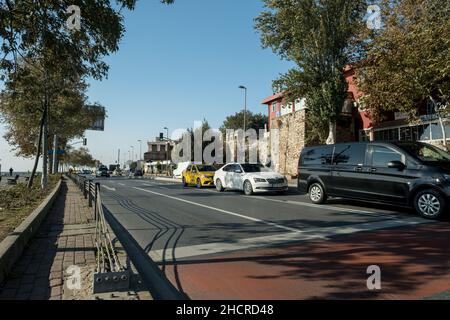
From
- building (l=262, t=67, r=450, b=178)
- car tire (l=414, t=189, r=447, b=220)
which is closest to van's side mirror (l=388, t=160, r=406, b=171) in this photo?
car tire (l=414, t=189, r=447, b=220)

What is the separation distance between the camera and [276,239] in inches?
265

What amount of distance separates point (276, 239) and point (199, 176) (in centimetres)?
1578

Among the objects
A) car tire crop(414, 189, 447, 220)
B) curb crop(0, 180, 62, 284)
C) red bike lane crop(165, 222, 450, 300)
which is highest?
→ car tire crop(414, 189, 447, 220)

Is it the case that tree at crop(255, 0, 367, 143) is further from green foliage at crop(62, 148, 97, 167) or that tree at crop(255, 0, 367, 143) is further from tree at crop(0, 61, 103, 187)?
green foliage at crop(62, 148, 97, 167)

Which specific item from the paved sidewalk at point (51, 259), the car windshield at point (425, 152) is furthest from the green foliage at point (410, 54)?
the paved sidewalk at point (51, 259)

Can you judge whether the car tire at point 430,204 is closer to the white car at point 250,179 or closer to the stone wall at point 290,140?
the white car at point 250,179

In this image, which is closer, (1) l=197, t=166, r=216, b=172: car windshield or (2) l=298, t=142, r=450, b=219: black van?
(2) l=298, t=142, r=450, b=219: black van

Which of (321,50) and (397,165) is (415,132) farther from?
(397,165)

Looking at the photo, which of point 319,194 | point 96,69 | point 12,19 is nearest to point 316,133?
point 319,194

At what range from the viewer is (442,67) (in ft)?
46.8

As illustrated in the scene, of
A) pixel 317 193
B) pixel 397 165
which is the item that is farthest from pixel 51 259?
pixel 317 193

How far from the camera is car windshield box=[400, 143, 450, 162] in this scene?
29.5 ft

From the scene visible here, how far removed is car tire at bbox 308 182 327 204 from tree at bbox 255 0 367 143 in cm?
1241
